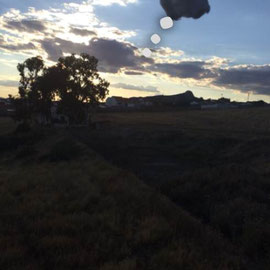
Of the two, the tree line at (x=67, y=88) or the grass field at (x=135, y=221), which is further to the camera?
the tree line at (x=67, y=88)

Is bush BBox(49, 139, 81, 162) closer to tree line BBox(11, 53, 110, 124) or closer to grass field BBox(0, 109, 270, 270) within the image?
grass field BBox(0, 109, 270, 270)

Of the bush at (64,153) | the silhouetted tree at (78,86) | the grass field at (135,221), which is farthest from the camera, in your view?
the silhouetted tree at (78,86)

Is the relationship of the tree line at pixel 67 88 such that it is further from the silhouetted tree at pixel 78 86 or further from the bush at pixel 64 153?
the bush at pixel 64 153

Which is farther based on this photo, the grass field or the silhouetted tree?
the silhouetted tree

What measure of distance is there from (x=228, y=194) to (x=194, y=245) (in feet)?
15.6

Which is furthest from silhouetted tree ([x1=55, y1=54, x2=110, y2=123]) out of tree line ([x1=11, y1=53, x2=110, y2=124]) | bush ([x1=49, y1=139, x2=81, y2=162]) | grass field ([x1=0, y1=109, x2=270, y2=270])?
grass field ([x1=0, y1=109, x2=270, y2=270])

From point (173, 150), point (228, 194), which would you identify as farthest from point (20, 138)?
point (228, 194)

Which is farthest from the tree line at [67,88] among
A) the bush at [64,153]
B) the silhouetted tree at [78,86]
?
the bush at [64,153]

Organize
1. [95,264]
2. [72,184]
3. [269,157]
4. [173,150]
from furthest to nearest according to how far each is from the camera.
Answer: [173,150]
[269,157]
[72,184]
[95,264]

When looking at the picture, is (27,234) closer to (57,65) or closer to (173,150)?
(173,150)

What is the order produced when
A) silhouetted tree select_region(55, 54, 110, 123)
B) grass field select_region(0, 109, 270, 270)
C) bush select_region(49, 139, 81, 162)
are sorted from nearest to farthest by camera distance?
grass field select_region(0, 109, 270, 270), bush select_region(49, 139, 81, 162), silhouetted tree select_region(55, 54, 110, 123)

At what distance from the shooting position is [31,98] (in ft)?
179

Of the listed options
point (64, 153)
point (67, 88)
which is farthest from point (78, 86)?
point (64, 153)

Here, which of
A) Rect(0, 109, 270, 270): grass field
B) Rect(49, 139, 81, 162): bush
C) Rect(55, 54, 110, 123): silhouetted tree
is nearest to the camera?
Rect(0, 109, 270, 270): grass field
